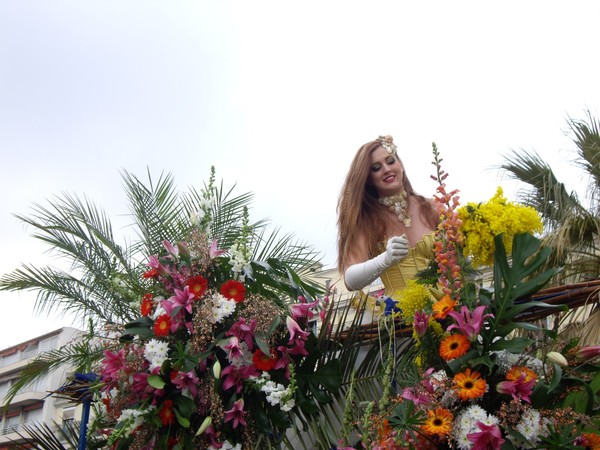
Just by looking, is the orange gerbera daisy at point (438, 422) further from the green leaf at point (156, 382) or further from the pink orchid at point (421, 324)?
the green leaf at point (156, 382)

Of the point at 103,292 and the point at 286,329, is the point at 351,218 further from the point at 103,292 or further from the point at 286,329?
the point at 103,292

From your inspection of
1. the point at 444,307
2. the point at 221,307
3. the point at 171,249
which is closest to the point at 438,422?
the point at 444,307

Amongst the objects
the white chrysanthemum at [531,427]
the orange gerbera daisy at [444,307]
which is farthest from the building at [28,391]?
the white chrysanthemum at [531,427]

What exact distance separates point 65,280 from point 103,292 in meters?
0.37

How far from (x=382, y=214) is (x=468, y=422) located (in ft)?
7.10

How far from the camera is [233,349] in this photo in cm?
255

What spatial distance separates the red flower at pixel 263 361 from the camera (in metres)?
2.59

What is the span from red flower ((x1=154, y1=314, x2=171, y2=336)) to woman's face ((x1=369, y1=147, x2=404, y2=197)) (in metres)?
1.84

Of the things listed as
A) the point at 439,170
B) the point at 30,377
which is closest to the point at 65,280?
the point at 30,377

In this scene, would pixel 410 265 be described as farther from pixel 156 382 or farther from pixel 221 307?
pixel 156 382

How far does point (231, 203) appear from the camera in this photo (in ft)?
15.9

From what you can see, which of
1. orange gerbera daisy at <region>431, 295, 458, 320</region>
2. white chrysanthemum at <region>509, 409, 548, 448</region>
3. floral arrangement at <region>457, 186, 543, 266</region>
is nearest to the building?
floral arrangement at <region>457, 186, 543, 266</region>

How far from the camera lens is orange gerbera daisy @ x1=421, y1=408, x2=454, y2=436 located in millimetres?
1938

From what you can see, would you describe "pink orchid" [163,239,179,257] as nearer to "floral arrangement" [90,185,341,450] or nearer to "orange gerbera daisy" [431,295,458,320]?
"floral arrangement" [90,185,341,450]
